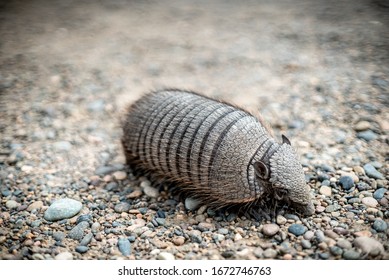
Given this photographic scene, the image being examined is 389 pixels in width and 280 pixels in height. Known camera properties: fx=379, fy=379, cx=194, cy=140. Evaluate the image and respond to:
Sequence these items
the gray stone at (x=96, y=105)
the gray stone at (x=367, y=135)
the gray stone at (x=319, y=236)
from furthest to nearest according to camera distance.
→ the gray stone at (x=96, y=105), the gray stone at (x=367, y=135), the gray stone at (x=319, y=236)

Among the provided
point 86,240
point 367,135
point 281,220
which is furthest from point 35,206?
point 367,135

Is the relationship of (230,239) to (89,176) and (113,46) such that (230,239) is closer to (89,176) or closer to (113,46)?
(89,176)

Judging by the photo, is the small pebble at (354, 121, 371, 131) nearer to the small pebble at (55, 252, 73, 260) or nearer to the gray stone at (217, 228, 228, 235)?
the gray stone at (217, 228, 228, 235)

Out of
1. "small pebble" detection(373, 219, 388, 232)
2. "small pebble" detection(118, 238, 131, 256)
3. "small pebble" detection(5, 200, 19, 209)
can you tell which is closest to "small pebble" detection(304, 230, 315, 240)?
"small pebble" detection(373, 219, 388, 232)

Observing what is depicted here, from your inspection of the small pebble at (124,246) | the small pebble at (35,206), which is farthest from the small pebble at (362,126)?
the small pebble at (35,206)

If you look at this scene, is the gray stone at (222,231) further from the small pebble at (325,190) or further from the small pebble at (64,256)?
the small pebble at (64,256)

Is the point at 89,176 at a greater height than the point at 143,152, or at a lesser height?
lesser
